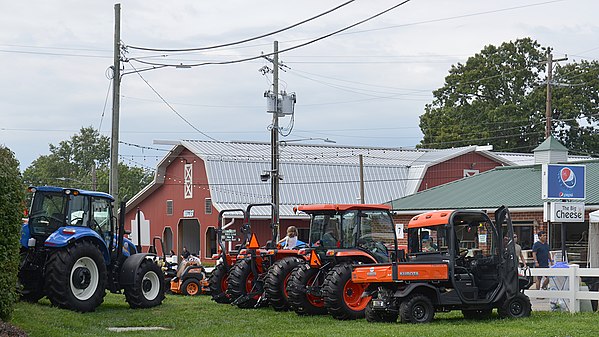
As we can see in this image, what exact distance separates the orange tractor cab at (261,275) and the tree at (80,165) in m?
60.6

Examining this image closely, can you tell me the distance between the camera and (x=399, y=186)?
180ft

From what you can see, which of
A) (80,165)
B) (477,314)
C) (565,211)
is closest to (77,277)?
(477,314)

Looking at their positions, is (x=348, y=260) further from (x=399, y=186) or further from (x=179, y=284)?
(x=399, y=186)

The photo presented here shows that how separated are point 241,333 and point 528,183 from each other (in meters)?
21.0

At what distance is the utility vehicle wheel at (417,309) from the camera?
55.5 ft

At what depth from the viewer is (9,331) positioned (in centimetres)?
1297

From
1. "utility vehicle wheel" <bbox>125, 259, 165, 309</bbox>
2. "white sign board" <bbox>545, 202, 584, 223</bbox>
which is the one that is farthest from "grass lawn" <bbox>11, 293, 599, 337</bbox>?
"white sign board" <bbox>545, 202, 584, 223</bbox>

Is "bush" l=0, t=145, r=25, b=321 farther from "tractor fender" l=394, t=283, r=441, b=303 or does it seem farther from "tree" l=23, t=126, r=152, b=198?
"tree" l=23, t=126, r=152, b=198

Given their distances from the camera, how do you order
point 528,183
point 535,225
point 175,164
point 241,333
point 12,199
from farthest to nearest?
1. point 175,164
2. point 528,183
3. point 535,225
4. point 241,333
5. point 12,199

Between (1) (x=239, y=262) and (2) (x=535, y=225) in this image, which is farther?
(2) (x=535, y=225)

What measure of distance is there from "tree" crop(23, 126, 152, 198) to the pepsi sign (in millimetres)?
60842

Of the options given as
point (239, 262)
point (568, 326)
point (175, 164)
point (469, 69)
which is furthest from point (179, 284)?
point (469, 69)

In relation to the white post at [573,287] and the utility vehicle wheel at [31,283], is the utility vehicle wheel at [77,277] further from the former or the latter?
the white post at [573,287]

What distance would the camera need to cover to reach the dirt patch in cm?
1276
